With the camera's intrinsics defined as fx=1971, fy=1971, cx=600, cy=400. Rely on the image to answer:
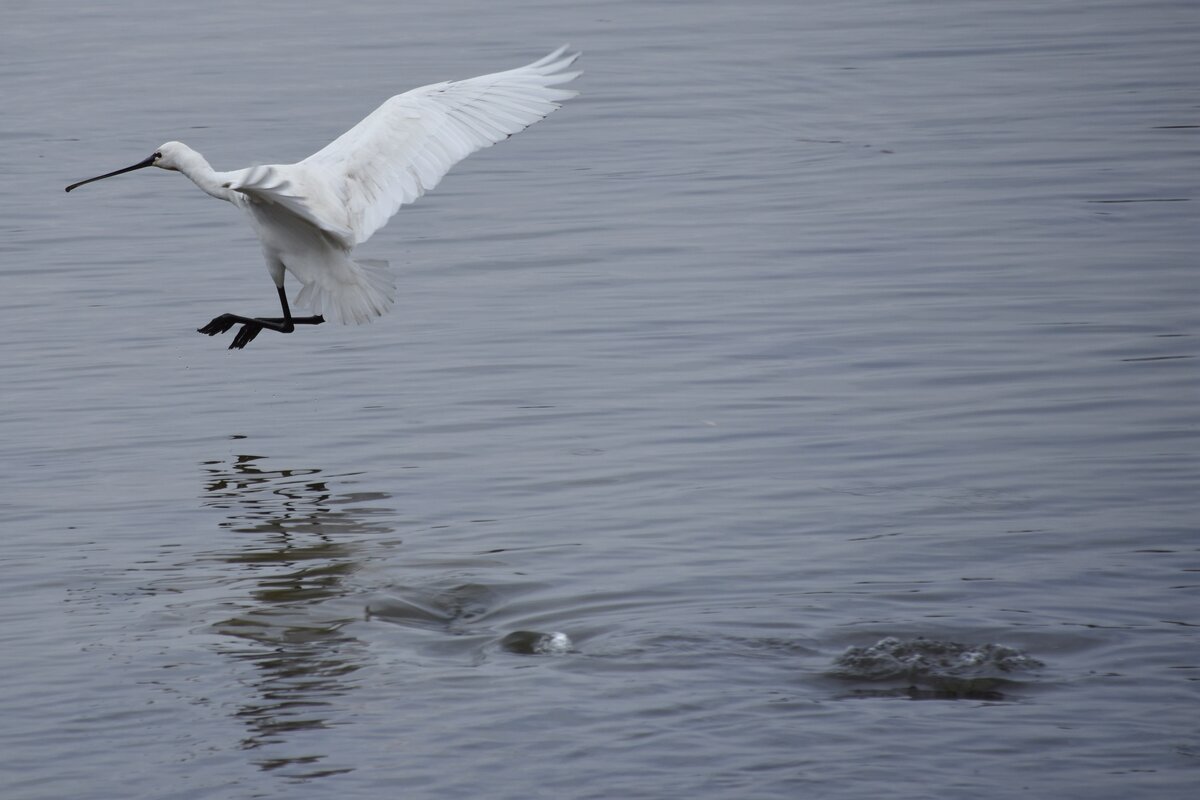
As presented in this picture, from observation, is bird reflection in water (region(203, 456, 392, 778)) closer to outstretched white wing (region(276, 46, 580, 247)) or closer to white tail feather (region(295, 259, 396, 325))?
white tail feather (region(295, 259, 396, 325))

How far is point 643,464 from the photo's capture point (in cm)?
877

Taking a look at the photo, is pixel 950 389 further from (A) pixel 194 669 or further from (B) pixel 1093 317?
(A) pixel 194 669

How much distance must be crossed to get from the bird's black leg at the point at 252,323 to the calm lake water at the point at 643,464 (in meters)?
0.29

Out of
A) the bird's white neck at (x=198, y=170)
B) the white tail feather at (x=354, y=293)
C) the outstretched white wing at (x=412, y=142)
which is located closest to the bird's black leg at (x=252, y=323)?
the white tail feather at (x=354, y=293)

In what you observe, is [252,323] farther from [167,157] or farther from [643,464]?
[643,464]

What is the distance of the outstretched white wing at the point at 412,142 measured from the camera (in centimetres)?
973

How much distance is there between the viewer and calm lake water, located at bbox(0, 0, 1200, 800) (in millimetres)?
5875

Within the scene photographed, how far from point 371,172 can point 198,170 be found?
3.13 ft

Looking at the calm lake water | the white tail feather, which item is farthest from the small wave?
the white tail feather

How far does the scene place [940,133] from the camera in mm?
15875

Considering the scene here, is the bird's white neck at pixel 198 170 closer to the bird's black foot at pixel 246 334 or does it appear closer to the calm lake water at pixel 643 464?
the bird's black foot at pixel 246 334

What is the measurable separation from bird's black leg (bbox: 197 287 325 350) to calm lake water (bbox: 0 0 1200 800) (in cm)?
29

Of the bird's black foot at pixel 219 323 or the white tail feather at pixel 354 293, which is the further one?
the bird's black foot at pixel 219 323

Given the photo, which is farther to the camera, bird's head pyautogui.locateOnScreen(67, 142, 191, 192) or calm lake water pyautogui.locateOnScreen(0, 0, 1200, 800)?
bird's head pyautogui.locateOnScreen(67, 142, 191, 192)
